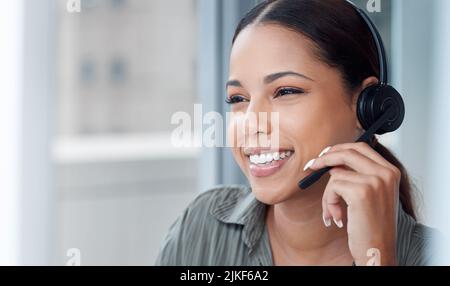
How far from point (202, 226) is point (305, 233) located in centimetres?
16

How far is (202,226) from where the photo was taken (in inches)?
37.0

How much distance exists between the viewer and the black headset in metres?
0.83

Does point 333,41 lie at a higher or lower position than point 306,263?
higher

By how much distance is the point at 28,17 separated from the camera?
3.24 feet

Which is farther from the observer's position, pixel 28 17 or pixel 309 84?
pixel 28 17

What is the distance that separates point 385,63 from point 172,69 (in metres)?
0.32

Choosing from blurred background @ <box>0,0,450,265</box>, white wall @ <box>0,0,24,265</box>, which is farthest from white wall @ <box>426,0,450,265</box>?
white wall @ <box>0,0,24,265</box>

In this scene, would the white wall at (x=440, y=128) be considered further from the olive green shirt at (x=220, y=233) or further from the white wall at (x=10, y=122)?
the white wall at (x=10, y=122)

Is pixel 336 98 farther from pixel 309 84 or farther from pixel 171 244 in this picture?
pixel 171 244

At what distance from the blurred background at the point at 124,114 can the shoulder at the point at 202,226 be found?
0.05 ft

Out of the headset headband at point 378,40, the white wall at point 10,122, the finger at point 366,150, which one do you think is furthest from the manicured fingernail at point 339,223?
the white wall at point 10,122

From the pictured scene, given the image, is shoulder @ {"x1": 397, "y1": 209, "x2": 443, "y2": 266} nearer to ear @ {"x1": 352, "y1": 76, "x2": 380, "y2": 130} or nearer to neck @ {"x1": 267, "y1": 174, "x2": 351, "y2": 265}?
neck @ {"x1": 267, "y1": 174, "x2": 351, "y2": 265}
